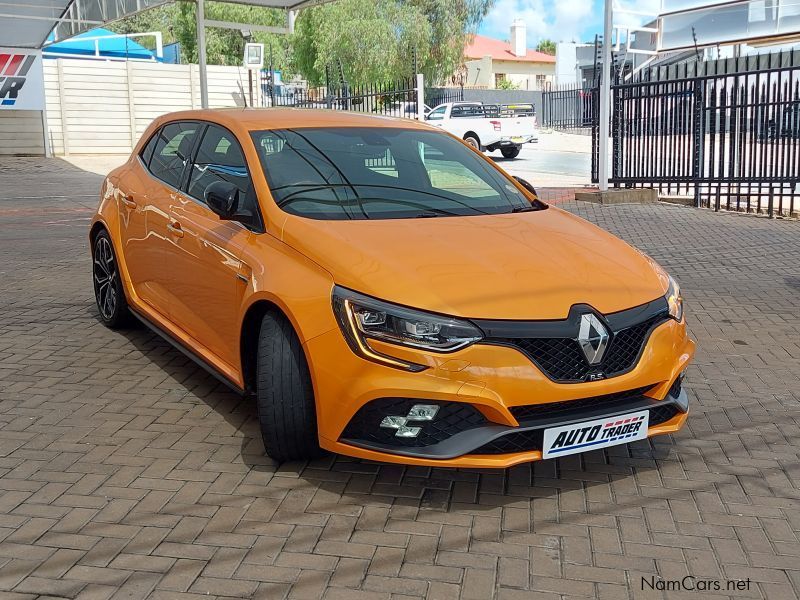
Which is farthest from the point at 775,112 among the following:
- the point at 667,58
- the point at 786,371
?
the point at 667,58

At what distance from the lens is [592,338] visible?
143 inches

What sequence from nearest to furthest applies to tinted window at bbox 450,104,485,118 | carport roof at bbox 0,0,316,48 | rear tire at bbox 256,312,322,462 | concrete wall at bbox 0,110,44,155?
rear tire at bbox 256,312,322,462, carport roof at bbox 0,0,316,48, concrete wall at bbox 0,110,44,155, tinted window at bbox 450,104,485,118

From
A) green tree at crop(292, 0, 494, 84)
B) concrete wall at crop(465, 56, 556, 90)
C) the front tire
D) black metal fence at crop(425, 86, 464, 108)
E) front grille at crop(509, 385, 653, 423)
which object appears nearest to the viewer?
front grille at crop(509, 385, 653, 423)

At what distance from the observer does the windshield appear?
452 cm

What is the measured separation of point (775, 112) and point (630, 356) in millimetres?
10411

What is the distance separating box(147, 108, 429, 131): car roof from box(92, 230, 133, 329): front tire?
1255 mm

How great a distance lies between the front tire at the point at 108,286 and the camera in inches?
247

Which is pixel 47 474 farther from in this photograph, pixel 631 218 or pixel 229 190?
pixel 631 218

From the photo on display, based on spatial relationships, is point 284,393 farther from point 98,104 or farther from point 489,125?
point 98,104

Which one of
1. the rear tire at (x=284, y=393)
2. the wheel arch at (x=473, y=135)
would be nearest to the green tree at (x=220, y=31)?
the wheel arch at (x=473, y=135)

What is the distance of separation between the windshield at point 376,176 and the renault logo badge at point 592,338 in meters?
1.20

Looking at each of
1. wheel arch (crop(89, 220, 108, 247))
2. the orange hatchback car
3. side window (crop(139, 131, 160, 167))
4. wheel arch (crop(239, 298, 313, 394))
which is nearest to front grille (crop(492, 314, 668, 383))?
the orange hatchback car

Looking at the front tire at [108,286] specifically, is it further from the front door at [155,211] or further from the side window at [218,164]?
the side window at [218,164]

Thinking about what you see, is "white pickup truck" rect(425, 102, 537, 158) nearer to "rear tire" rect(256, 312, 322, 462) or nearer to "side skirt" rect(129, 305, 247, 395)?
"side skirt" rect(129, 305, 247, 395)
